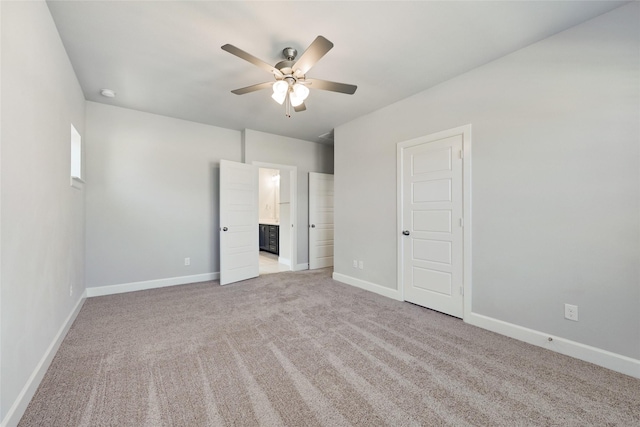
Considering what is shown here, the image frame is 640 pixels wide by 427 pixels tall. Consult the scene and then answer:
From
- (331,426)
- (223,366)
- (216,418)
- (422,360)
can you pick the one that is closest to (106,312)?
(223,366)

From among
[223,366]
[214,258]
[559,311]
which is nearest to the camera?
[223,366]

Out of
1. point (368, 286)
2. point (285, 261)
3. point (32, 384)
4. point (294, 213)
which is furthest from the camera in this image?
point (285, 261)

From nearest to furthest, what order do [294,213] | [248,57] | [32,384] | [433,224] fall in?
[32,384] < [248,57] < [433,224] < [294,213]

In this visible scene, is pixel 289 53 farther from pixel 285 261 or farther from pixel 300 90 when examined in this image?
pixel 285 261

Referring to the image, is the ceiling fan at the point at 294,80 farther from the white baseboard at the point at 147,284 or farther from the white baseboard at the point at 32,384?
→ the white baseboard at the point at 147,284

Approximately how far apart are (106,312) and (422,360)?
3391 mm

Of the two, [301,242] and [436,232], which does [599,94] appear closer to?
[436,232]

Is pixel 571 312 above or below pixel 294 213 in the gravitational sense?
below

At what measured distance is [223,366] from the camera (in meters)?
Result: 2.01

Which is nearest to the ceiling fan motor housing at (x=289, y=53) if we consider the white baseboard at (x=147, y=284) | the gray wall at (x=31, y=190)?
the gray wall at (x=31, y=190)

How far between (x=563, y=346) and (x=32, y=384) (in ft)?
12.5

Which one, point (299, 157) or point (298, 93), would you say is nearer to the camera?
point (298, 93)

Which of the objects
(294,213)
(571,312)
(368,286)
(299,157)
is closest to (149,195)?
(294,213)

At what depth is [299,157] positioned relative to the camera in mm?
5441
